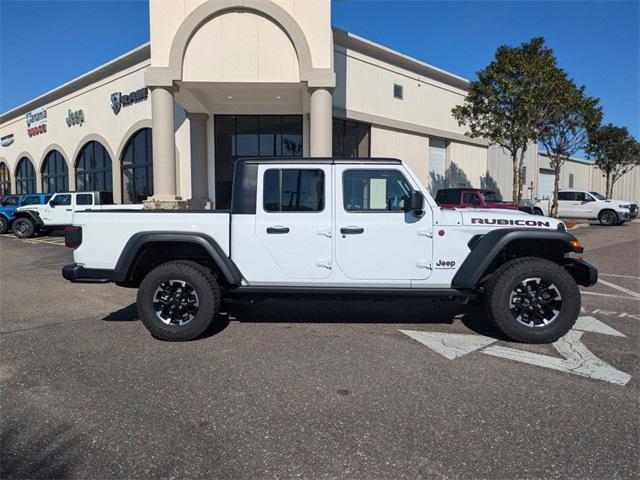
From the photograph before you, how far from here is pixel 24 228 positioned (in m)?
17.4

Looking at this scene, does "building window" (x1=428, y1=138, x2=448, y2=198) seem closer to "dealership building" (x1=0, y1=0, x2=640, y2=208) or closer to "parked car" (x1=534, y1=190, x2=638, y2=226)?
"dealership building" (x1=0, y1=0, x2=640, y2=208)

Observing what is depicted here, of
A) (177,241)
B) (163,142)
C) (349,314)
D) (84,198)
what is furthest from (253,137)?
(177,241)

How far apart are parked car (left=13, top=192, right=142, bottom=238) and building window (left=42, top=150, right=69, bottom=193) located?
1346 cm

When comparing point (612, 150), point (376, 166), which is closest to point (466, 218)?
point (376, 166)

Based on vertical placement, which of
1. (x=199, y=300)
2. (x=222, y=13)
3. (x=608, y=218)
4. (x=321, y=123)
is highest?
(x=222, y=13)

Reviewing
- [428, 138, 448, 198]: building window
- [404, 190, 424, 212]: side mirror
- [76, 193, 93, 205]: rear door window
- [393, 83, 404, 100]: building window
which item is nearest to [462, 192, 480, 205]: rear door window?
[393, 83, 404, 100]: building window

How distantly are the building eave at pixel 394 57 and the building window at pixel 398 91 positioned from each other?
3.44 feet

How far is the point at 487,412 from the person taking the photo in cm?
324

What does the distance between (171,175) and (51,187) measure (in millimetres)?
22255

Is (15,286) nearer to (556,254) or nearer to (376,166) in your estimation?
(376,166)

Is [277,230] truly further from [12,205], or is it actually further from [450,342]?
[12,205]

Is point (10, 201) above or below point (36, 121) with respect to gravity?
below

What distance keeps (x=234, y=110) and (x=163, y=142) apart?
495 cm

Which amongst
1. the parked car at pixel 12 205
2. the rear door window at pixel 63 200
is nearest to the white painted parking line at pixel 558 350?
the rear door window at pixel 63 200
